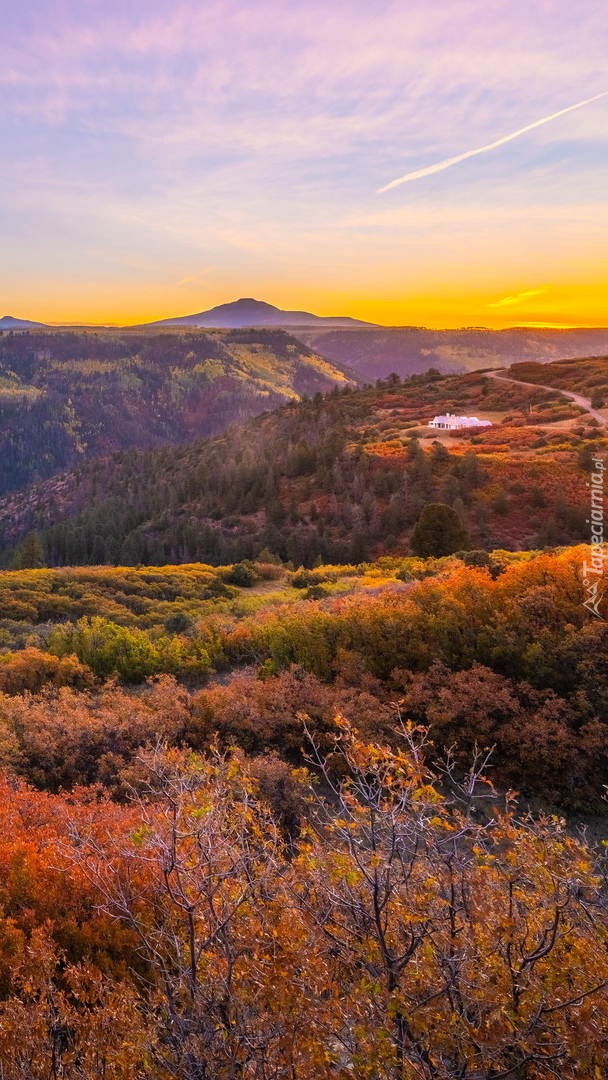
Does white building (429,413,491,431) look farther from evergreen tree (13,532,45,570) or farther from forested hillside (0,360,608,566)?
evergreen tree (13,532,45,570)

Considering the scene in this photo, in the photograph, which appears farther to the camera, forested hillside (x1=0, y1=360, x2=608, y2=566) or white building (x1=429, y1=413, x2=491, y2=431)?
white building (x1=429, y1=413, x2=491, y2=431)

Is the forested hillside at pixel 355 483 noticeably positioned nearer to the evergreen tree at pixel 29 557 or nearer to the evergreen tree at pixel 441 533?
the evergreen tree at pixel 441 533

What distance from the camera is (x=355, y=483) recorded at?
47844 mm

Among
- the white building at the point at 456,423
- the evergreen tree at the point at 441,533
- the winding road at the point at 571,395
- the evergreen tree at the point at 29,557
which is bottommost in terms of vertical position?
the evergreen tree at the point at 29,557

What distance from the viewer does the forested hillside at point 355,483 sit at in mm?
39438

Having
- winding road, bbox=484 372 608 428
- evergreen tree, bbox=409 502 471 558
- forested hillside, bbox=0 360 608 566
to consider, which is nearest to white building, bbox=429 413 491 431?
forested hillside, bbox=0 360 608 566

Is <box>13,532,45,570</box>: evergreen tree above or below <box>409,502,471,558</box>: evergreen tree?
below

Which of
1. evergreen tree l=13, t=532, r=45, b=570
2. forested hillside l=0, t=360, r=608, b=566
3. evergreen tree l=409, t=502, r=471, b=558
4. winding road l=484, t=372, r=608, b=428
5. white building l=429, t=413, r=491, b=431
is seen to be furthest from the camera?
white building l=429, t=413, r=491, b=431

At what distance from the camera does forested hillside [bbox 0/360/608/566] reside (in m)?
39.4

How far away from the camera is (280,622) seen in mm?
15992

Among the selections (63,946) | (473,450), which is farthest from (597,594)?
(473,450)

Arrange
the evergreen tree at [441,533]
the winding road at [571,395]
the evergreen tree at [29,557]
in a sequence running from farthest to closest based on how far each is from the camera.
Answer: the winding road at [571,395] → the evergreen tree at [29,557] → the evergreen tree at [441,533]

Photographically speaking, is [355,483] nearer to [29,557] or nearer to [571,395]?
[29,557]

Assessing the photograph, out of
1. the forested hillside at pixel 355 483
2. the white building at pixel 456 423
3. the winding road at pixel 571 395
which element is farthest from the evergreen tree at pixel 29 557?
the winding road at pixel 571 395
